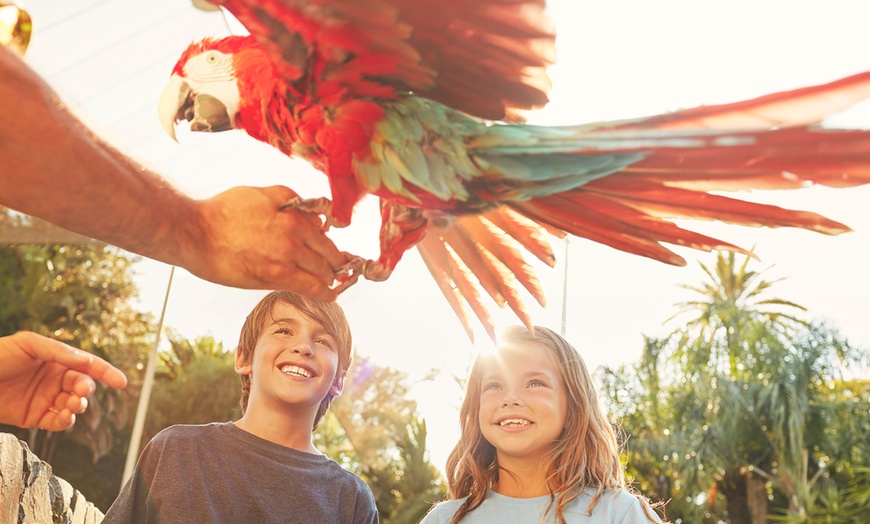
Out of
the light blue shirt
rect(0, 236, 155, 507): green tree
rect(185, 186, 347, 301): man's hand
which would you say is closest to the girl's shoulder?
the light blue shirt

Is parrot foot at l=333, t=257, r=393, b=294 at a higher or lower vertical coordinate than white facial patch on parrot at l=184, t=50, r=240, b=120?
lower

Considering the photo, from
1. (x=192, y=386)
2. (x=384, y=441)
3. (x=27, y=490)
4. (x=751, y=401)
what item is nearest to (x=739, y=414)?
(x=751, y=401)

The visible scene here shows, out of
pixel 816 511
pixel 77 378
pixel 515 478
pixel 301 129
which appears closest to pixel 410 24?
pixel 301 129

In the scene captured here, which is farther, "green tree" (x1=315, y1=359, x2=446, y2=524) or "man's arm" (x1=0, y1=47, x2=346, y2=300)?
"green tree" (x1=315, y1=359, x2=446, y2=524)

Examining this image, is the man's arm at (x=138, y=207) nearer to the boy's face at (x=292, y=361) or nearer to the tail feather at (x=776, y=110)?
the tail feather at (x=776, y=110)

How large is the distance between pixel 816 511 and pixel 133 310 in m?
6.75

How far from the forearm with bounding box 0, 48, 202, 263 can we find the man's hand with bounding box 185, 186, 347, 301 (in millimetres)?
40

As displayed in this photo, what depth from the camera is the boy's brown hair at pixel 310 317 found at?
107cm

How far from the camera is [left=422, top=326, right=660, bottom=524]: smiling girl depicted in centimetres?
100

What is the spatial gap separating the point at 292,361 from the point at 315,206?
0.45 meters

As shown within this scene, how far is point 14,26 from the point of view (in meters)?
0.62

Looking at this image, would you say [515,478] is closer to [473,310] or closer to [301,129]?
[473,310]

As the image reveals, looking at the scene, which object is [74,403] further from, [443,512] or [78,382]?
[443,512]

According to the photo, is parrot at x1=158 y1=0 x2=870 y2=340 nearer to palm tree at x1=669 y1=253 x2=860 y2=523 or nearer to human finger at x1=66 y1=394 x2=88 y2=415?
human finger at x1=66 y1=394 x2=88 y2=415
